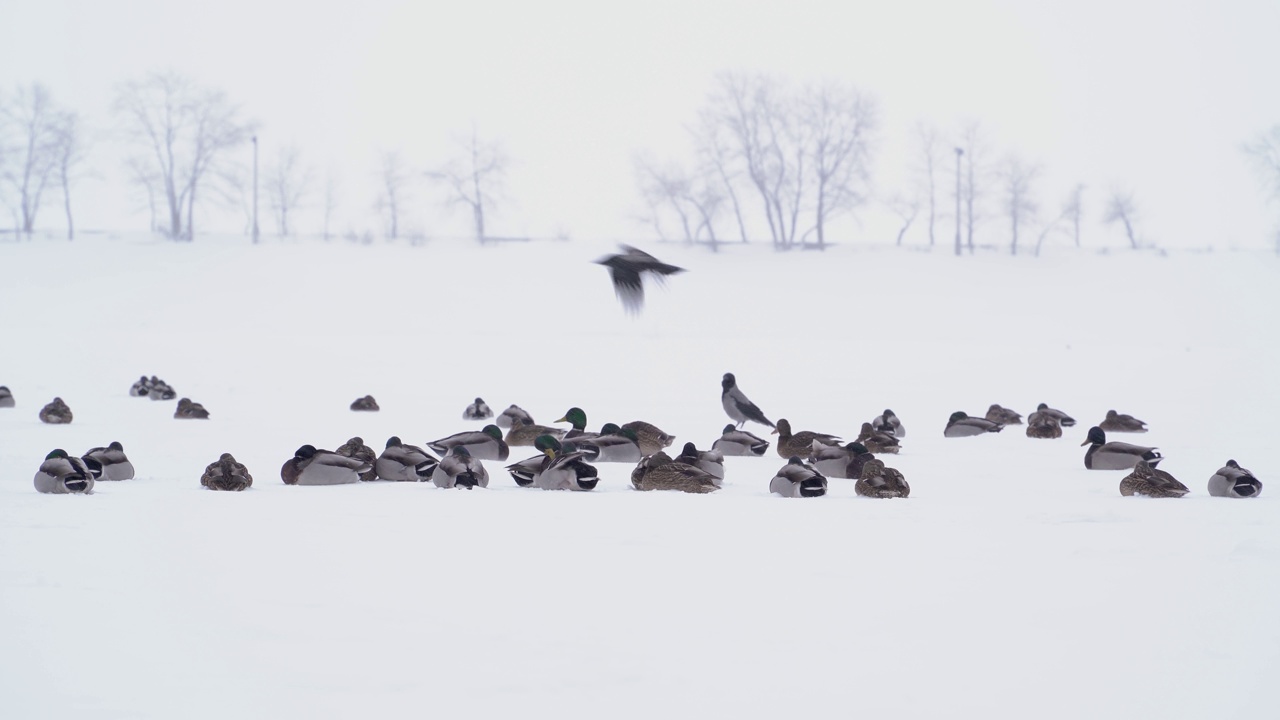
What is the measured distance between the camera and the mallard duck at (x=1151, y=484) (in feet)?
28.8

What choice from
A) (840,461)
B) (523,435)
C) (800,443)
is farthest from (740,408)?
(840,461)

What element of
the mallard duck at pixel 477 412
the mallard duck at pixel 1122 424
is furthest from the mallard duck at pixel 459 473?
the mallard duck at pixel 1122 424

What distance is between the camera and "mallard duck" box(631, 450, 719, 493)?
8.98m

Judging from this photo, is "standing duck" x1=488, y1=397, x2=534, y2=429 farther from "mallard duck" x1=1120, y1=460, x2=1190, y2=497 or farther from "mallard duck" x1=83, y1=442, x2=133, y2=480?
"mallard duck" x1=1120, y1=460, x2=1190, y2=497

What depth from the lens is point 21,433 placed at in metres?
12.7

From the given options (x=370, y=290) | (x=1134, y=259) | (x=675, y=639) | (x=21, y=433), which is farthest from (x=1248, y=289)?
(x=675, y=639)

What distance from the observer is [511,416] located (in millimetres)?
13891

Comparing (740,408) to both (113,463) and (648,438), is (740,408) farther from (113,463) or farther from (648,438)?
(113,463)

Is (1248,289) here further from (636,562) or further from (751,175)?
(636,562)

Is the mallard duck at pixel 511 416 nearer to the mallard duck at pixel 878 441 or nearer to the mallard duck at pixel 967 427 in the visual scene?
the mallard duck at pixel 878 441

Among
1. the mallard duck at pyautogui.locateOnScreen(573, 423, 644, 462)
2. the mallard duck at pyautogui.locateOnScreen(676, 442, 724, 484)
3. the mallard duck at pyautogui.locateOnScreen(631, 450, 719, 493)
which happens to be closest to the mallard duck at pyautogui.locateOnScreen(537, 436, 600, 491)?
the mallard duck at pyautogui.locateOnScreen(631, 450, 719, 493)

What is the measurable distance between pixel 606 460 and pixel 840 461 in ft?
6.97

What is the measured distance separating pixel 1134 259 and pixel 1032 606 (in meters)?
49.3

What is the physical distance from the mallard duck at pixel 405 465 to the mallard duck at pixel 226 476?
1107mm
